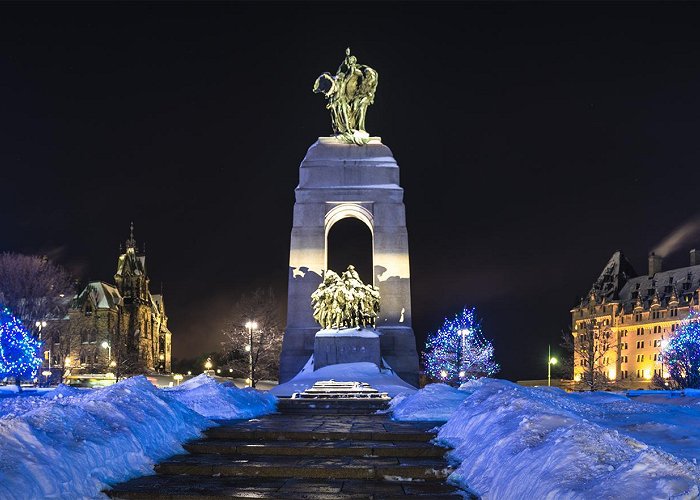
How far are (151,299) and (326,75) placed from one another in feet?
320

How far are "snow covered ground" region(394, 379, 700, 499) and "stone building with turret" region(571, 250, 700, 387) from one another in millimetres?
79375

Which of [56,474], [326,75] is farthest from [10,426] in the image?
[326,75]

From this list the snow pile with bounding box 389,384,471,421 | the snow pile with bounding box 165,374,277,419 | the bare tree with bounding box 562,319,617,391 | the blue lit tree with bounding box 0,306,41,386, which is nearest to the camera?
the snow pile with bounding box 165,374,277,419

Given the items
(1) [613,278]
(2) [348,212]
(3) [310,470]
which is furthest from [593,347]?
(3) [310,470]

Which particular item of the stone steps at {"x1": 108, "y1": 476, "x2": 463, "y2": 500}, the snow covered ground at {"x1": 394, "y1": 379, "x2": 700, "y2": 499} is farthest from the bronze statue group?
the stone steps at {"x1": 108, "y1": 476, "x2": 463, "y2": 500}

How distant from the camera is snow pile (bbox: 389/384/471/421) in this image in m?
19.8

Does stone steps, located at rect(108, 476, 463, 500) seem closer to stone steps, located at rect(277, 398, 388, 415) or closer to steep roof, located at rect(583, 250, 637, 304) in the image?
stone steps, located at rect(277, 398, 388, 415)

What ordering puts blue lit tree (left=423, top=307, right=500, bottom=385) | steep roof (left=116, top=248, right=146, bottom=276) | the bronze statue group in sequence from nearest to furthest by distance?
the bronze statue group
blue lit tree (left=423, top=307, right=500, bottom=385)
steep roof (left=116, top=248, right=146, bottom=276)

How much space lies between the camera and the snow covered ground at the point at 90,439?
31.9 feet

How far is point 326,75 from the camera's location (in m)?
53.5

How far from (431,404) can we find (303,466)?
8365 mm

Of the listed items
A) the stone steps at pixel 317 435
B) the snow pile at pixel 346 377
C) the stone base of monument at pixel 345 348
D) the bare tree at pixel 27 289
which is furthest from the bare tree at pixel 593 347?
the stone steps at pixel 317 435

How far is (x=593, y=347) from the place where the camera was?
8062 cm

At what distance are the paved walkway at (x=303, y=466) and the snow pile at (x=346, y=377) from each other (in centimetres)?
2113
